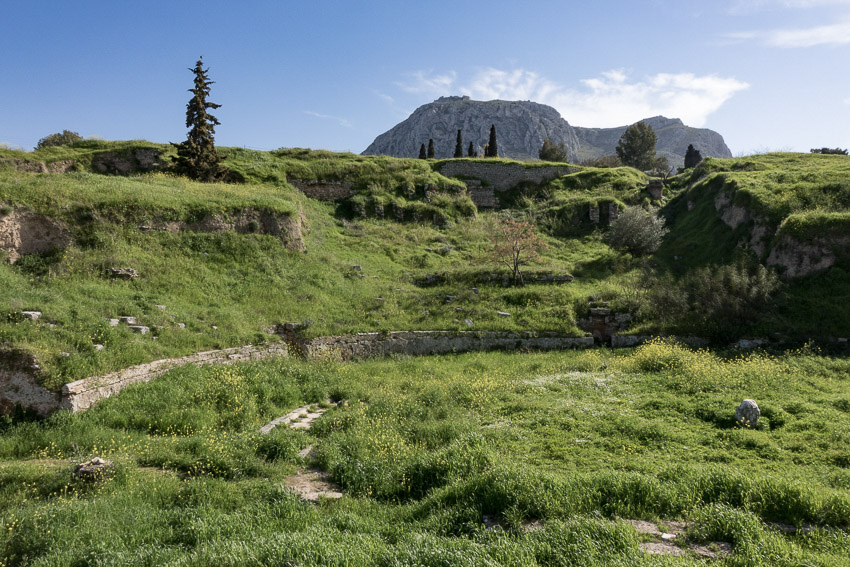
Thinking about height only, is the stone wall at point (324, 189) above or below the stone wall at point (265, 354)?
above

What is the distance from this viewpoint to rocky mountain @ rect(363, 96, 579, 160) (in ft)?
564

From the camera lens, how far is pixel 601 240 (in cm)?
2922

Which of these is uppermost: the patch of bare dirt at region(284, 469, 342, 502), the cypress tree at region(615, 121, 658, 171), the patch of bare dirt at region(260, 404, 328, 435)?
the cypress tree at region(615, 121, 658, 171)

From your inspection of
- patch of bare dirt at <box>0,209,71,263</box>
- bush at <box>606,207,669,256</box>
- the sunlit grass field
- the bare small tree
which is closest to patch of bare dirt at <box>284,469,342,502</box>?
the sunlit grass field

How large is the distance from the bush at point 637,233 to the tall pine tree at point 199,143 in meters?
24.5

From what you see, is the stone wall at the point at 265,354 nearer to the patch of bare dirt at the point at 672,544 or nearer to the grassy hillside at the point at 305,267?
the grassy hillside at the point at 305,267

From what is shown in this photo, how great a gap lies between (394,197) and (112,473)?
26119 millimetres

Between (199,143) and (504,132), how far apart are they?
537ft

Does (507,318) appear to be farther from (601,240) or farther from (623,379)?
(601,240)

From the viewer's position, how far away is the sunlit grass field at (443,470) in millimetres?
5160

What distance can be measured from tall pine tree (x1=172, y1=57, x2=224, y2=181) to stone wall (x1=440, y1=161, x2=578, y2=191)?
721 inches

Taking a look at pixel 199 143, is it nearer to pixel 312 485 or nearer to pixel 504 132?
pixel 312 485

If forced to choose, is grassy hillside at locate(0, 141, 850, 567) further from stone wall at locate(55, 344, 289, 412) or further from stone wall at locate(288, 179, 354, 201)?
stone wall at locate(288, 179, 354, 201)

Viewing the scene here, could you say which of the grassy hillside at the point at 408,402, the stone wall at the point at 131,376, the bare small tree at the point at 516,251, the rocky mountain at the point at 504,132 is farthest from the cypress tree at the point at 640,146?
the rocky mountain at the point at 504,132
